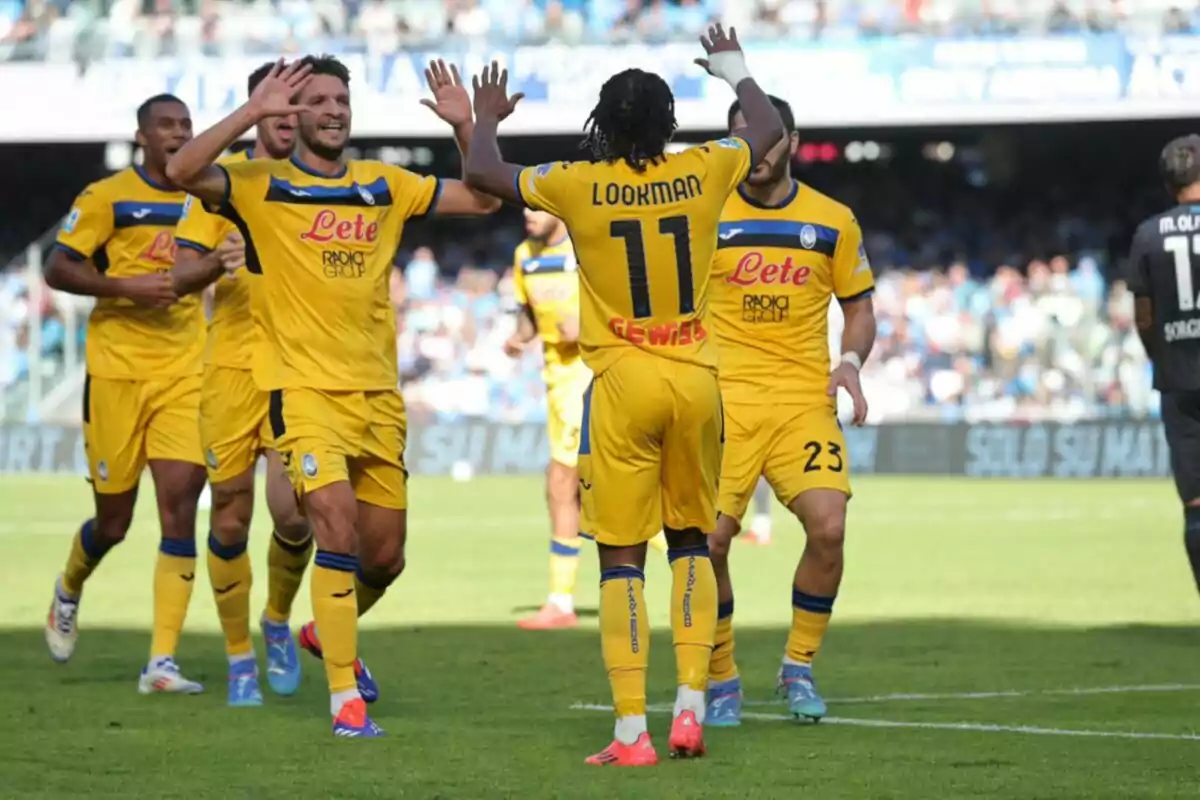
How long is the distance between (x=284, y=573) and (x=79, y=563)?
1.47 m

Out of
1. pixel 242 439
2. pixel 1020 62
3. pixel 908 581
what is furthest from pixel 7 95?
→ pixel 242 439

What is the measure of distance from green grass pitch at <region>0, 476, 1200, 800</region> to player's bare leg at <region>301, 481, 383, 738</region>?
0.21 metres

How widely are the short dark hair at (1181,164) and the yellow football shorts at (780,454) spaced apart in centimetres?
303

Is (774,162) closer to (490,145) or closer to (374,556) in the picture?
(490,145)

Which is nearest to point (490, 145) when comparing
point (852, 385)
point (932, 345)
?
point (852, 385)

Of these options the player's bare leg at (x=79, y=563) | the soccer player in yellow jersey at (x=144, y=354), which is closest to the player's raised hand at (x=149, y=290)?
the soccer player in yellow jersey at (x=144, y=354)

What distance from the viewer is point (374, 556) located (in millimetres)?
8484

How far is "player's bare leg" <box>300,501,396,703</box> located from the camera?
8.34m

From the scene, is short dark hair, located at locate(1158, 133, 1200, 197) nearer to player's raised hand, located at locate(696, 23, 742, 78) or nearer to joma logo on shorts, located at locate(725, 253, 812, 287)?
joma logo on shorts, located at locate(725, 253, 812, 287)

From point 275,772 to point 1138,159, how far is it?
30843mm

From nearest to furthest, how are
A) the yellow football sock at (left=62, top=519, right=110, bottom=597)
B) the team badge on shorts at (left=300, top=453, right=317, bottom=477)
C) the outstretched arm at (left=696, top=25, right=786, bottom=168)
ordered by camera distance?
the outstretched arm at (left=696, top=25, right=786, bottom=168) < the team badge on shorts at (left=300, top=453, right=317, bottom=477) < the yellow football sock at (left=62, top=519, right=110, bottom=597)

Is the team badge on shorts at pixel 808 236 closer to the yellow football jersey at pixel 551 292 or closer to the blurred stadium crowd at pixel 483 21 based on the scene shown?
the yellow football jersey at pixel 551 292

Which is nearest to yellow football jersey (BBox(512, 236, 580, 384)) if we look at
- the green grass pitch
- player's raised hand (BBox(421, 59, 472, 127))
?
the green grass pitch

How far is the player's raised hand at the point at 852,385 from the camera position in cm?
786
